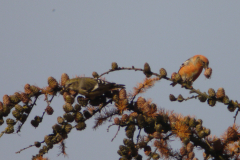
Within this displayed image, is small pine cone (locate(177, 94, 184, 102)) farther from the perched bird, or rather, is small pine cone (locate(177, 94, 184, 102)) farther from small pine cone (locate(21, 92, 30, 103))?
small pine cone (locate(21, 92, 30, 103))

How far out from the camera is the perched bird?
8.13ft

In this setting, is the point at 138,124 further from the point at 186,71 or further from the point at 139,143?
the point at 186,71

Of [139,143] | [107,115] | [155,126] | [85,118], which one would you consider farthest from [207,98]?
[85,118]

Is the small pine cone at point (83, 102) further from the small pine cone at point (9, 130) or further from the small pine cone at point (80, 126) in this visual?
the small pine cone at point (9, 130)

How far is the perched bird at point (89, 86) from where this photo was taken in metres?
2.48

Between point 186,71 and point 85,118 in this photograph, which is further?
point 186,71

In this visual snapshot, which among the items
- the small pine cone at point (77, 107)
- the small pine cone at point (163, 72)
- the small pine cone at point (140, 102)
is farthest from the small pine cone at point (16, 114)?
the small pine cone at point (163, 72)

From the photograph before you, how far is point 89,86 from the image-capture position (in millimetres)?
2703

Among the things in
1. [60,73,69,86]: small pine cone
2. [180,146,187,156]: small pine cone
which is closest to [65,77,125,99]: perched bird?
[60,73,69,86]: small pine cone

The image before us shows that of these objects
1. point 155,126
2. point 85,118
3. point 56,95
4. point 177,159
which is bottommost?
point 177,159

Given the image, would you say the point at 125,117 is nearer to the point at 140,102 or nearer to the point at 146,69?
the point at 140,102

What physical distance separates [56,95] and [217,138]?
1366 mm

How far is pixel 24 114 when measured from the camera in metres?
2.26

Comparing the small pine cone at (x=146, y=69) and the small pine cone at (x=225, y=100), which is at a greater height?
the small pine cone at (x=146, y=69)
